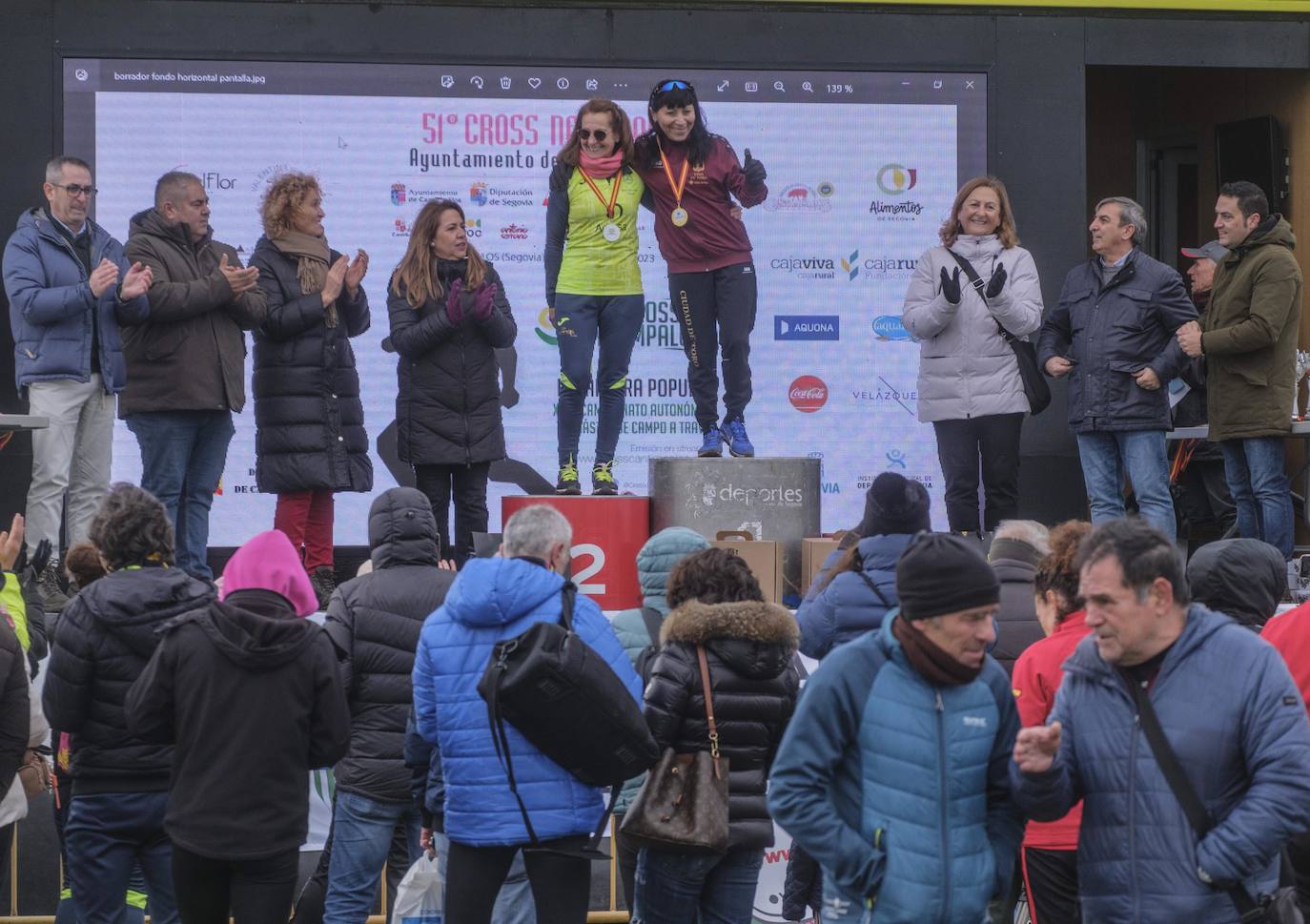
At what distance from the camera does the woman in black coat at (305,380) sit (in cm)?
752

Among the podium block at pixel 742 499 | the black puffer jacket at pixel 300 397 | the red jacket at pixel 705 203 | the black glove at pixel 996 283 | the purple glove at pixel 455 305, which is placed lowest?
the podium block at pixel 742 499

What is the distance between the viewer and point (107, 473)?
775 cm

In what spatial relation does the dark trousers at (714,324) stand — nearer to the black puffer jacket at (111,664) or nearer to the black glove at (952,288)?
the black glove at (952,288)

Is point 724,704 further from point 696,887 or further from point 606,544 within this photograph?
point 606,544

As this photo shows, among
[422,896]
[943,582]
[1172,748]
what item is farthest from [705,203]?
[1172,748]

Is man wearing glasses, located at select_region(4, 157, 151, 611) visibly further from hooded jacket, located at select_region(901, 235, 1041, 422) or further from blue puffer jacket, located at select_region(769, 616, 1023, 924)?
blue puffer jacket, located at select_region(769, 616, 1023, 924)

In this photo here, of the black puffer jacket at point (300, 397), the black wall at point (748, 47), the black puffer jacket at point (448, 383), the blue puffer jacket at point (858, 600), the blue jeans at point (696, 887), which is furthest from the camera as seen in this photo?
the black wall at point (748, 47)

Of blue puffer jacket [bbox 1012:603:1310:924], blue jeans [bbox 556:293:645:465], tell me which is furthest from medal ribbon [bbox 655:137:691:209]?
blue puffer jacket [bbox 1012:603:1310:924]

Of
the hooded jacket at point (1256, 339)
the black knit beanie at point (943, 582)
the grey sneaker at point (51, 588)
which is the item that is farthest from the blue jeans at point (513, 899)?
the hooded jacket at point (1256, 339)

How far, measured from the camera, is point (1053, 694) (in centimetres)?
411

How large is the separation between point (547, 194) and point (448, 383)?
6.36 ft

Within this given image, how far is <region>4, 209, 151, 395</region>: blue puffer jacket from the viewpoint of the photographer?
291 inches

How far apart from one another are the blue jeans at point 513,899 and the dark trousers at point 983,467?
3.73m

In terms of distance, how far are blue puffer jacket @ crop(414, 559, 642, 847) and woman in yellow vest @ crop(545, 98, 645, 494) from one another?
380 centimetres
